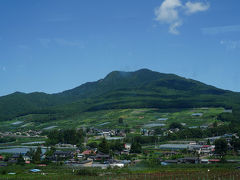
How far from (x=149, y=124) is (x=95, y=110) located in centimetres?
3694

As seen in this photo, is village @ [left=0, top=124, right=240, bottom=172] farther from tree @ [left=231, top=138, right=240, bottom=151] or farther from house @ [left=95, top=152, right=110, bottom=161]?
tree @ [left=231, top=138, right=240, bottom=151]

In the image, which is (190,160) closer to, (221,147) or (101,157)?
(221,147)

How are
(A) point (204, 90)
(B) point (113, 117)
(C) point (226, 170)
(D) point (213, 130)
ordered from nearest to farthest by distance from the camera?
1. (C) point (226, 170)
2. (D) point (213, 130)
3. (B) point (113, 117)
4. (A) point (204, 90)

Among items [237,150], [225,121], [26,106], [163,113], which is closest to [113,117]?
[163,113]

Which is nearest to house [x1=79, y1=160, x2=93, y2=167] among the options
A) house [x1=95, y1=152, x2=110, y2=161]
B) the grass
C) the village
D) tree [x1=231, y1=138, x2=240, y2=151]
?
the village

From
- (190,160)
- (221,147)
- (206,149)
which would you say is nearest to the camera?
(190,160)

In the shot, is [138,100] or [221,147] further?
[138,100]

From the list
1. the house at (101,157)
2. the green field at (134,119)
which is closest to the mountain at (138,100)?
the green field at (134,119)

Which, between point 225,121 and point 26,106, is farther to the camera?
point 26,106

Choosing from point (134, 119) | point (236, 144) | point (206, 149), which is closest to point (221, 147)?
point (236, 144)

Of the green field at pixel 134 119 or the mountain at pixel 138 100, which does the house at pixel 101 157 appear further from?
the mountain at pixel 138 100

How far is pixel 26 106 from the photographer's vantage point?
154000 millimetres

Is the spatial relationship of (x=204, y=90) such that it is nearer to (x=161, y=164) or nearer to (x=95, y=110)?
(x=95, y=110)

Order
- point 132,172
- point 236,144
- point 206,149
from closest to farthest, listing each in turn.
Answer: point 132,172 → point 236,144 → point 206,149
